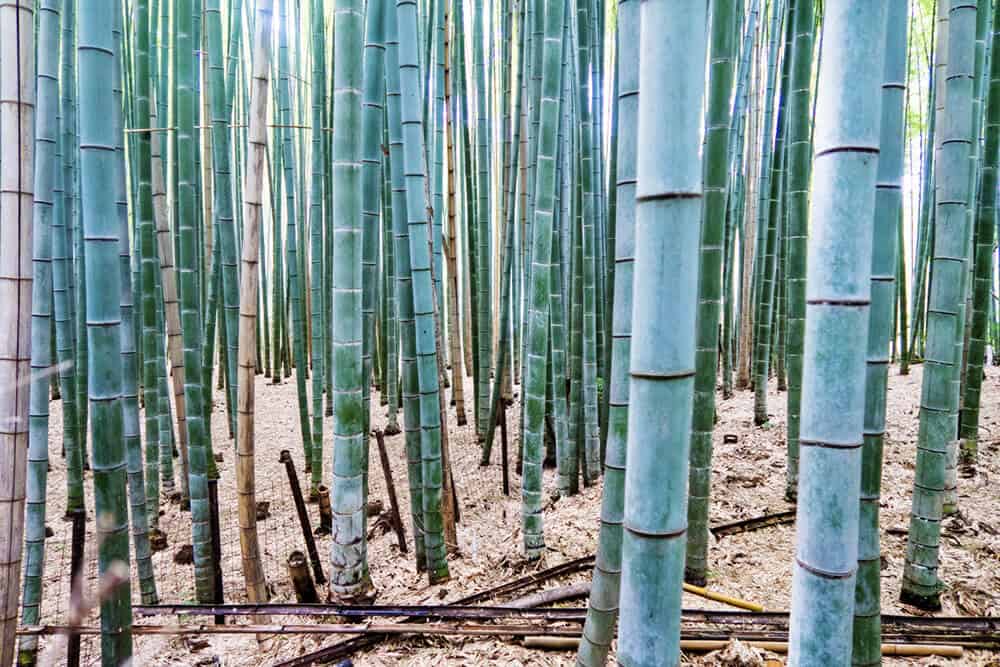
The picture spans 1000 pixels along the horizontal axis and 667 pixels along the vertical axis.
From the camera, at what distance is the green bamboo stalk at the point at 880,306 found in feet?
2.85

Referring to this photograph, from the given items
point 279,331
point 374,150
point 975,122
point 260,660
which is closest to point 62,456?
point 279,331

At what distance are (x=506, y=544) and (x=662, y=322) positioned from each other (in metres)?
1.95

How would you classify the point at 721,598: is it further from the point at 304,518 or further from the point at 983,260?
the point at 983,260

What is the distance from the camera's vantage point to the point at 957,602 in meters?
1.77

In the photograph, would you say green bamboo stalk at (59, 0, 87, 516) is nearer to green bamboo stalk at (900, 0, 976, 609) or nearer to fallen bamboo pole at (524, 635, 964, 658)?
fallen bamboo pole at (524, 635, 964, 658)

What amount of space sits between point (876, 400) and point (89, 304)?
123 cm

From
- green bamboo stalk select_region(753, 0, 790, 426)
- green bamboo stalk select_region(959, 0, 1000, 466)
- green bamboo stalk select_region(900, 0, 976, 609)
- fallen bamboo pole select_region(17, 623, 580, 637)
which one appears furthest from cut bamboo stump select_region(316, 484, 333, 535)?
green bamboo stalk select_region(959, 0, 1000, 466)

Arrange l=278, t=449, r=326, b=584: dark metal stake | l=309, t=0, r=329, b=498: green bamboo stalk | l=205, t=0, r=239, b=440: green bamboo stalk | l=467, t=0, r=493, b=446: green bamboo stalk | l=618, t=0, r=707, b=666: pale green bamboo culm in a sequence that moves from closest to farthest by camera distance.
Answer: l=618, t=0, r=707, b=666: pale green bamboo culm, l=205, t=0, r=239, b=440: green bamboo stalk, l=278, t=449, r=326, b=584: dark metal stake, l=309, t=0, r=329, b=498: green bamboo stalk, l=467, t=0, r=493, b=446: green bamboo stalk

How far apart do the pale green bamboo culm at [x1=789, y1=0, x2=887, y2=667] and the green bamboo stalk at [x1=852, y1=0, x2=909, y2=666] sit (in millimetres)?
213

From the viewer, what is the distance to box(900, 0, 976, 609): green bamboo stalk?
1.45m

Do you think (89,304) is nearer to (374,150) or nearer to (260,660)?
(374,150)

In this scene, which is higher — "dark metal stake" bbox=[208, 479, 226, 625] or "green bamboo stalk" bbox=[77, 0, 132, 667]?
"green bamboo stalk" bbox=[77, 0, 132, 667]

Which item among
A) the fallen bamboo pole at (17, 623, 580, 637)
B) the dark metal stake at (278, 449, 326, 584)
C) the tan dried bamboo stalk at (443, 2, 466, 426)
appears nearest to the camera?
the fallen bamboo pole at (17, 623, 580, 637)

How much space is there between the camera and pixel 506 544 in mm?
2418
